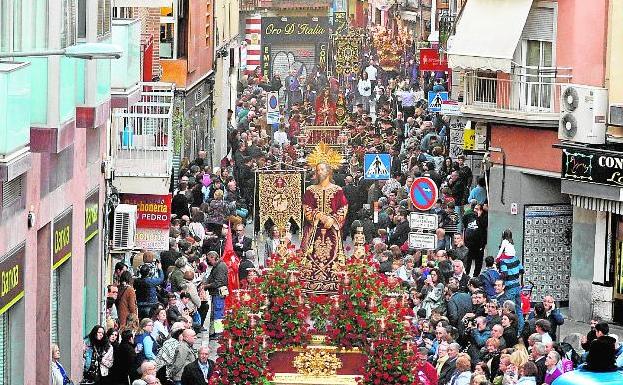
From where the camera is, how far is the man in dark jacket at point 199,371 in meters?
25.5

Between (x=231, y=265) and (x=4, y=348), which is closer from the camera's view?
(x=4, y=348)

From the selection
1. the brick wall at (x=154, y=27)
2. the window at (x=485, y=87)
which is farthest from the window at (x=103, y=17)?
the brick wall at (x=154, y=27)

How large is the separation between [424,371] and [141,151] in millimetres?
11366

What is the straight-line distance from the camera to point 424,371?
25094 millimetres

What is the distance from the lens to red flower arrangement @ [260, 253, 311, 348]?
2477 centimetres

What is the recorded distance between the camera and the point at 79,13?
28.5 meters

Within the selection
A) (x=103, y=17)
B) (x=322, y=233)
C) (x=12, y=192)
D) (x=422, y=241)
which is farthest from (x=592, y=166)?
(x=12, y=192)

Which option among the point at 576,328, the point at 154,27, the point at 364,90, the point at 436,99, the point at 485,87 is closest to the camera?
the point at 576,328

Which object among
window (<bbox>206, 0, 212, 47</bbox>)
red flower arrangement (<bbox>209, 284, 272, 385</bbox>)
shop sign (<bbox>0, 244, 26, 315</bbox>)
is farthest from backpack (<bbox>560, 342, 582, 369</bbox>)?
window (<bbox>206, 0, 212, 47</bbox>)

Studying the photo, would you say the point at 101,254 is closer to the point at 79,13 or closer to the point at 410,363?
the point at 79,13

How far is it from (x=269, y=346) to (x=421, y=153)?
26.3 metres

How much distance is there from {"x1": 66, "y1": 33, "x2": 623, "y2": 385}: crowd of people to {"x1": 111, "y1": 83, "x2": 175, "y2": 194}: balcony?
43.5 inches

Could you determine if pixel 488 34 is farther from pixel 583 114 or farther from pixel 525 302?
pixel 525 302

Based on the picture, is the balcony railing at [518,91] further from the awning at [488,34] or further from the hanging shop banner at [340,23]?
the hanging shop banner at [340,23]
